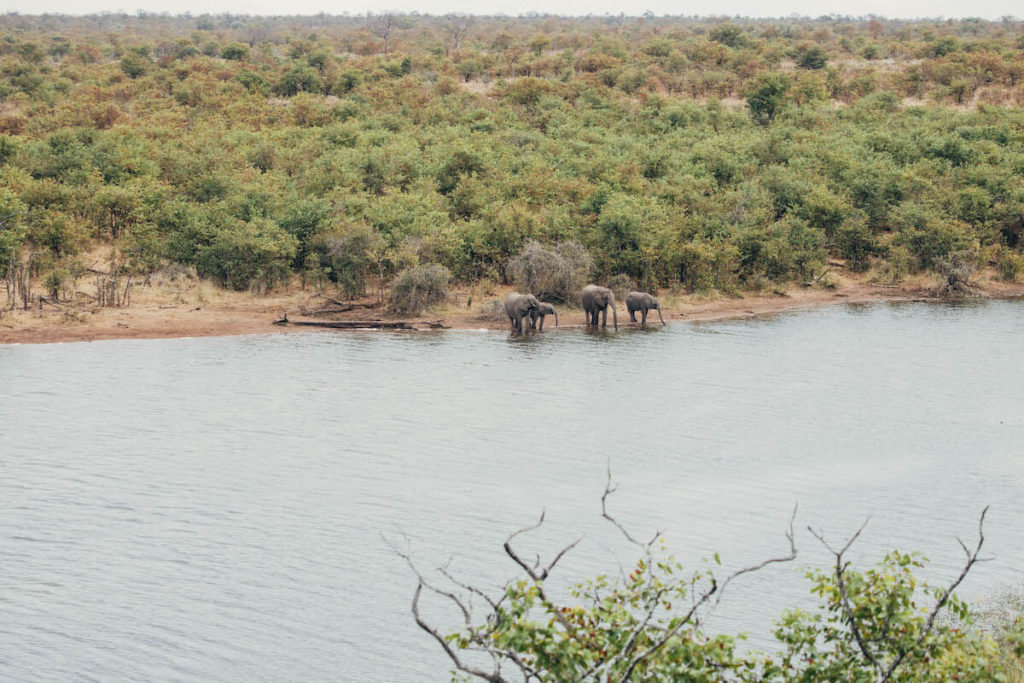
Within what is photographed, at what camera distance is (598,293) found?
1372 inches

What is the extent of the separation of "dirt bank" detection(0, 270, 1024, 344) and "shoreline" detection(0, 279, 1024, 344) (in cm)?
3

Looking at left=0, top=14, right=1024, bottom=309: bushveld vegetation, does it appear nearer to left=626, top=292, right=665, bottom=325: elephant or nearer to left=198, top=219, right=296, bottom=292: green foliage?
left=198, top=219, right=296, bottom=292: green foliage

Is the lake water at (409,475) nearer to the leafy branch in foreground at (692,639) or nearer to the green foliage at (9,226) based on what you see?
the leafy branch in foreground at (692,639)

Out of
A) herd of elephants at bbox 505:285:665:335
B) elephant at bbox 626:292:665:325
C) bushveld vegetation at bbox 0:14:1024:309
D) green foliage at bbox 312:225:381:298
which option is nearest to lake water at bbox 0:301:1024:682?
herd of elephants at bbox 505:285:665:335

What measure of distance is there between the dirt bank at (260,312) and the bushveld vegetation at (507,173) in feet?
3.42

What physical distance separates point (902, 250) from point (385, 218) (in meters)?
19.4

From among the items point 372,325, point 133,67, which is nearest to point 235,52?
point 133,67

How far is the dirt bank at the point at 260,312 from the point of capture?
1308 inches

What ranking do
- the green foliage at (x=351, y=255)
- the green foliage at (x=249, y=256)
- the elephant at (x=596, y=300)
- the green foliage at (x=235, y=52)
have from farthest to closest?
the green foliage at (x=235, y=52)
the green foliage at (x=249, y=256)
the green foliage at (x=351, y=255)
the elephant at (x=596, y=300)

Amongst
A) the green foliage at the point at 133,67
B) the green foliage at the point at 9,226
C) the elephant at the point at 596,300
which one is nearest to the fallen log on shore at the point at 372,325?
the elephant at the point at 596,300

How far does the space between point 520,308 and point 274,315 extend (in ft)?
26.0

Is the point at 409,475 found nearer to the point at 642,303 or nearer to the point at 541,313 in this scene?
the point at 541,313

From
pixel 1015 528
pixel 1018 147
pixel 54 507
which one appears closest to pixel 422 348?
pixel 54 507

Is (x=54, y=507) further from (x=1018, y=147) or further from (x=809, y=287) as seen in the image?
(x=1018, y=147)
